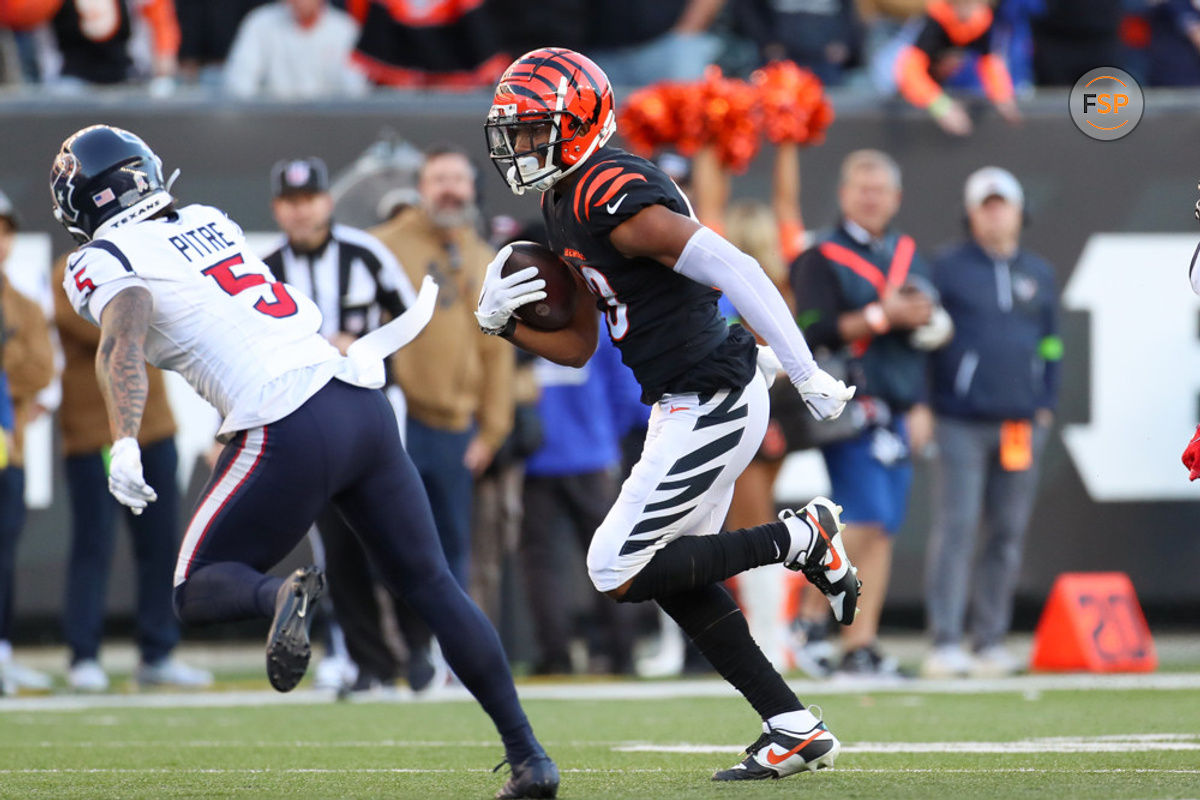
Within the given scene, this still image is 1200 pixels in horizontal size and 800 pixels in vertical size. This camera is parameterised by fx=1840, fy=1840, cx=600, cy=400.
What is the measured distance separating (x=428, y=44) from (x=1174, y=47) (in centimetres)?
434

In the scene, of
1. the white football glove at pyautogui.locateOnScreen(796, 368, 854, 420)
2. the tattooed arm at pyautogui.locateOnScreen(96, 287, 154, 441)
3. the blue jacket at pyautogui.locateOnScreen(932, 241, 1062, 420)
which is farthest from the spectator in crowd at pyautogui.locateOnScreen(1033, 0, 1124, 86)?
Result: the tattooed arm at pyautogui.locateOnScreen(96, 287, 154, 441)

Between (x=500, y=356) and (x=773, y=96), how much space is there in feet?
6.58

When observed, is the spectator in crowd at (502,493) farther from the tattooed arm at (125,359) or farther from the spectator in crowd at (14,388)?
the tattooed arm at (125,359)

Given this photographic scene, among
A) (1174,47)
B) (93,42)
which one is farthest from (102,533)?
(1174,47)

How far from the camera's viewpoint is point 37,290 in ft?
27.8

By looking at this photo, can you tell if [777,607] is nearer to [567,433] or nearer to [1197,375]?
[567,433]

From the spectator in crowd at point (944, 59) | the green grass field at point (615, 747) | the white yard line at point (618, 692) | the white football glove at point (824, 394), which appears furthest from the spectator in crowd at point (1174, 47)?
the white football glove at point (824, 394)

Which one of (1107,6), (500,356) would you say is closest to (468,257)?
(500,356)

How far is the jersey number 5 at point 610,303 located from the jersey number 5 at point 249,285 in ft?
2.53

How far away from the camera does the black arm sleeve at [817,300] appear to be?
27.1 ft

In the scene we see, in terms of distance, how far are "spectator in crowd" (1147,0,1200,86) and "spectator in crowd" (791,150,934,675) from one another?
3.04 meters

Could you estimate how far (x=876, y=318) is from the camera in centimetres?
825

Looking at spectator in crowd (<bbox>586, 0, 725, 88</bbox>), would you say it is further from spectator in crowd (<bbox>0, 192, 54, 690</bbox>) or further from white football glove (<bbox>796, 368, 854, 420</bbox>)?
white football glove (<bbox>796, 368, 854, 420</bbox>)

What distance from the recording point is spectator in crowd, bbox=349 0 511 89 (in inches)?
404
